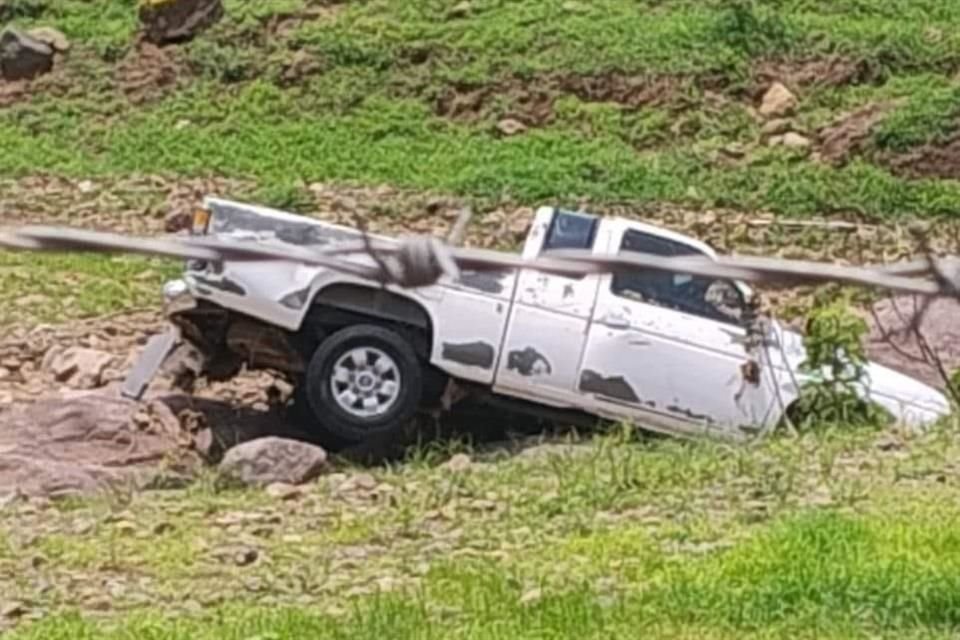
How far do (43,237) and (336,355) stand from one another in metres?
7.82

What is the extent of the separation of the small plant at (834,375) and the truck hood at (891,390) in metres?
0.08

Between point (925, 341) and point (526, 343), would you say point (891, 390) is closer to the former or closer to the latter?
point (925, 341)

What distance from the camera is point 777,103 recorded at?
18.5 meters

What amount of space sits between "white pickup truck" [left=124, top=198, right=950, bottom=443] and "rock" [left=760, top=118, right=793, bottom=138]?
25.8ft

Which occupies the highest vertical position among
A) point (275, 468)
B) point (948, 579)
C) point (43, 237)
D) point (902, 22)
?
point (902, 22)

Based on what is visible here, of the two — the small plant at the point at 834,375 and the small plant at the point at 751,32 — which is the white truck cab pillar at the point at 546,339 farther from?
the small plant at the point at 751,32

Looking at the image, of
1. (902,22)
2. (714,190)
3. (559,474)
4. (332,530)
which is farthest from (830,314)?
(902,22)

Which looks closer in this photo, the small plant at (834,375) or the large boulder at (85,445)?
the large boulder at (85,445)

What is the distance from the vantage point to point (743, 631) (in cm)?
578

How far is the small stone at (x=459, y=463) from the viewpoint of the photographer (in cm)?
872

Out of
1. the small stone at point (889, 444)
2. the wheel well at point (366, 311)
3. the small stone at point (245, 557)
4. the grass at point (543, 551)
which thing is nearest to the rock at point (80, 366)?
the wheel well at point (366, 311)

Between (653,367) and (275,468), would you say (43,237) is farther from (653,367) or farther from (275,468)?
(653,367)

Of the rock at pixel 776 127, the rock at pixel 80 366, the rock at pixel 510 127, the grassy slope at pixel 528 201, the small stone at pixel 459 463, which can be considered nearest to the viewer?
the grassy slope at pixel 528 201

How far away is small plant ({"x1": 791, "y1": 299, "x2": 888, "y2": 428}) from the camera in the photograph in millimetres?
9547
